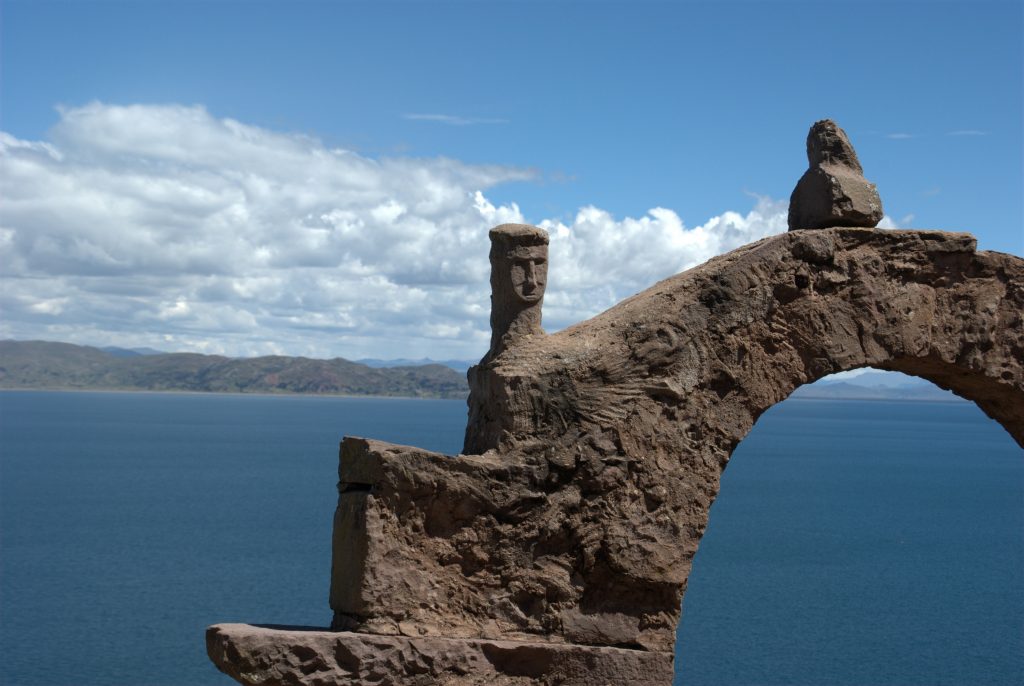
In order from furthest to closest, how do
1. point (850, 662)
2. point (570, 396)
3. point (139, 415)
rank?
1. point (139, 415)
2. point (850, 662)
3. point (570, 396)

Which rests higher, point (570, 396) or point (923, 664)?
point (570, 396)

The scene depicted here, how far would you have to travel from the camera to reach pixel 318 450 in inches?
3002

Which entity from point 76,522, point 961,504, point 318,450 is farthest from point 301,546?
point 318,450

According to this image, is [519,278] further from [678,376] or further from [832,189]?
[832,189]

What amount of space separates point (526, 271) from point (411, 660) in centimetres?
262

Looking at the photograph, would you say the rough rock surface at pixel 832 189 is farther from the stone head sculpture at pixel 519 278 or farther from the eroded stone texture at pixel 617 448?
the stone head sculpture at pixel 519 278

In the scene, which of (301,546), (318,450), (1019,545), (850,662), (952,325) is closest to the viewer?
(952,325)

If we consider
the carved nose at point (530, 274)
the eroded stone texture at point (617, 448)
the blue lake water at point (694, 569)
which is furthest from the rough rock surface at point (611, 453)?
the blue lake water at point (694, 569)

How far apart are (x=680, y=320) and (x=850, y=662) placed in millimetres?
18125

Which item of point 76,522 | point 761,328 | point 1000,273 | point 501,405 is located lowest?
point 76,522

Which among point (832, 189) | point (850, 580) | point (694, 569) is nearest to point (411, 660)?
point (832, 189)

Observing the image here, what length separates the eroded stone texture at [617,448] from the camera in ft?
22.3

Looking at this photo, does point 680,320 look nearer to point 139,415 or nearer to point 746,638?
point 746,638

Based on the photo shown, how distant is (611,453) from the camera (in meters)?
7.08
